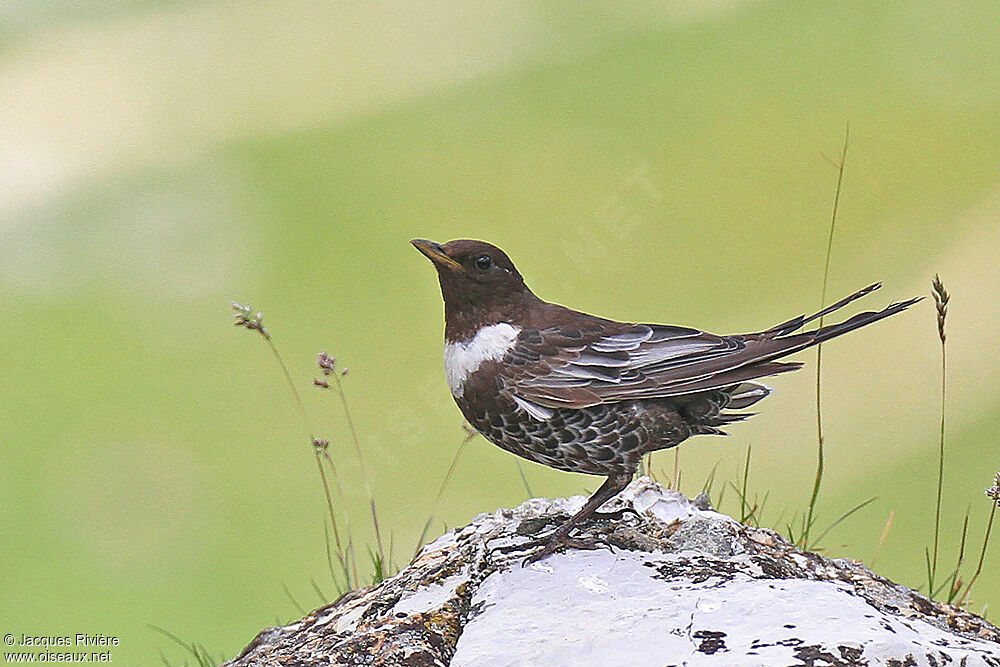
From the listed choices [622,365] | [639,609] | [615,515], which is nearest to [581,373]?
[622,365]

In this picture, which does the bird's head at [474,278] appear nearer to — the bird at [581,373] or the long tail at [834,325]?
the bird at [581,373]

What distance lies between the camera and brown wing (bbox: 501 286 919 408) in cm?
372

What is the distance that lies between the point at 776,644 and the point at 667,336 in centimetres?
125

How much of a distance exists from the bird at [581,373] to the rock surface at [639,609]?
21cm

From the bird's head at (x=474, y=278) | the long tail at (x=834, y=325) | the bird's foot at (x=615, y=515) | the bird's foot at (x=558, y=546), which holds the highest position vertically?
the bird's head at (x=474, y=278)

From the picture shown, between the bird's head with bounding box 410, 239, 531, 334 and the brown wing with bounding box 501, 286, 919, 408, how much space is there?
15 cm

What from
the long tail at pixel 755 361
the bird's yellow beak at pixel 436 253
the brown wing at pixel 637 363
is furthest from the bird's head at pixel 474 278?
the long tail at pixel 755 361

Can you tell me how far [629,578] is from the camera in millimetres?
3479

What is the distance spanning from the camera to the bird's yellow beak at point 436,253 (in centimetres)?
384

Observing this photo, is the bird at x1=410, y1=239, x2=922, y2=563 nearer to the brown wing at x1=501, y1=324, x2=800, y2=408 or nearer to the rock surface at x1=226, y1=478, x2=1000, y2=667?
the brown wing at x1=501, y1=324, x2=800, y2=408

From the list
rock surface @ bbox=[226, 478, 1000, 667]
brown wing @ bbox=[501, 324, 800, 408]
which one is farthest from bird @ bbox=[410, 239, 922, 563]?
rock surface @ bbox=[226, 478, 1000, 667]

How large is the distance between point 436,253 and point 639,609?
1395mm

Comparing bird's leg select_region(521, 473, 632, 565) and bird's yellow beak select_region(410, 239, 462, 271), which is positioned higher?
bird's yellow beak select_region(410, 239, 462, 271)

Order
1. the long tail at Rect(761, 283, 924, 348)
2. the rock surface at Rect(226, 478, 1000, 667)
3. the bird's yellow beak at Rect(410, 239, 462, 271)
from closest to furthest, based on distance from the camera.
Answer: the rock surface at Rect(226, 478, 1000, 667) → the long tail at Rect(761, 283, 924, 348) → the bird's yellow beak at Rect(410, 239, 462, 271)
